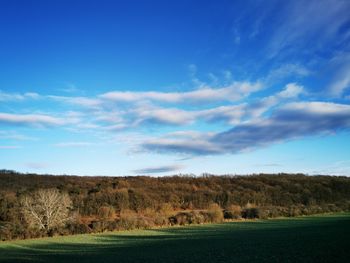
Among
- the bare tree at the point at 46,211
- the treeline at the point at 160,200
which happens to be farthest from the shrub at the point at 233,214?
the bare tree at the point at 46,211

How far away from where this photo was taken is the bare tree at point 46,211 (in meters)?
43.3

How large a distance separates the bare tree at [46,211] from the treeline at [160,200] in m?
0.11

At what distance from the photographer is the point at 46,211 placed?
43562mm

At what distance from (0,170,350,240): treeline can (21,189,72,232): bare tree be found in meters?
0.11

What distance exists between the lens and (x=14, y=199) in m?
55.2

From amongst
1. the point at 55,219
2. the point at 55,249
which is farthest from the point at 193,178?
the point at 55,249

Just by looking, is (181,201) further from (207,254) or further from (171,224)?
(207,254)

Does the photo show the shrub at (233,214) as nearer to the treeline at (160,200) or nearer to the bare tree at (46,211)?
the treeline at (160,200)

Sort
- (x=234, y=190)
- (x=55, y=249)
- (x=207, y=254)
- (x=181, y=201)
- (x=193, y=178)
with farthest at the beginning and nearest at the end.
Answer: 1. (x=193, y=178)
2. (x=234, y=190)
3. (x=181, y=201)
4. (x=55, y=249)
5. (x=207, y=254)

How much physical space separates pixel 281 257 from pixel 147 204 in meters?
51.4

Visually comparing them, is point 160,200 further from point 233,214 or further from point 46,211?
point 46,211

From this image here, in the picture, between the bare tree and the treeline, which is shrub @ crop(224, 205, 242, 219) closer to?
the treeline

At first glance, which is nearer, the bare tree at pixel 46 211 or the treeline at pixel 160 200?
the bare tree at pixel 46 211

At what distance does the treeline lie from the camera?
45531mm
